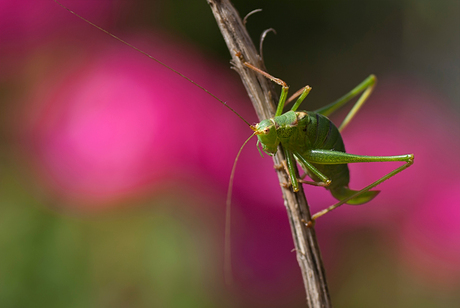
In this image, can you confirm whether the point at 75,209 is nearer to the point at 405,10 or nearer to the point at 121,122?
the point at 121,122

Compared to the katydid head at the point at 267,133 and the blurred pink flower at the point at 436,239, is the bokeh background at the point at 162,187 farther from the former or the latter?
the katydid head at the point at 267,133

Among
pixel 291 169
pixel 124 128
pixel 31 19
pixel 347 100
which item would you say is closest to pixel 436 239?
pixel 347 100

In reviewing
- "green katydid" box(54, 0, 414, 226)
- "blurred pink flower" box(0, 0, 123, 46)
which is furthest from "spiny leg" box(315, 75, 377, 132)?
"blurred pink flower" box(0, 0, 123, 46)

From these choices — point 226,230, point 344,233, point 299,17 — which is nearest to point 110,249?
point 226,230

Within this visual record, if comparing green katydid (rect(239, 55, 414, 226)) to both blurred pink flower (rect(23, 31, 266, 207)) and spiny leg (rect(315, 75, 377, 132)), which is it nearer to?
spiny leg (rect(315, 75, 377, 132))

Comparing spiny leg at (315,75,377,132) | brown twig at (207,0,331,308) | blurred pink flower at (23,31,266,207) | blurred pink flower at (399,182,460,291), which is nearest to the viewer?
brown twig at (207,0,331,308)

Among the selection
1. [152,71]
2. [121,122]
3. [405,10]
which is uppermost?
[405,10]
